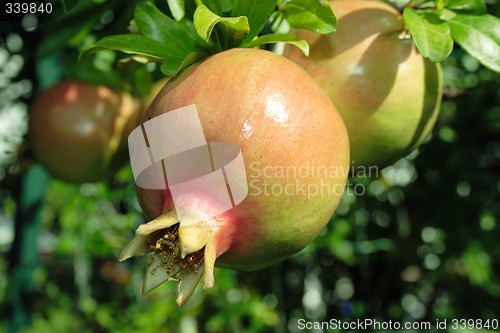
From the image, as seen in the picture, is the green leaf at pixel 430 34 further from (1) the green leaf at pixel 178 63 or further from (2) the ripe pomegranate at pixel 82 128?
(2) the ripe pomegranate at pixel 82 128

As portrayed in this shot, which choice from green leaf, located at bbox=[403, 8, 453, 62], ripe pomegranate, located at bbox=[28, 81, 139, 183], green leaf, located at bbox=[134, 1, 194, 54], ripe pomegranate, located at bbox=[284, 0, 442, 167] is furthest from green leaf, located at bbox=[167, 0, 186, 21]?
ripe pomegranate, located at bbox=[28, 81, 139, 183]

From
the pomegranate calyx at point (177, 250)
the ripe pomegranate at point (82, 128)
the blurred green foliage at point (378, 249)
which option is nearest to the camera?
the pomegranate calyx at point (177, 250)

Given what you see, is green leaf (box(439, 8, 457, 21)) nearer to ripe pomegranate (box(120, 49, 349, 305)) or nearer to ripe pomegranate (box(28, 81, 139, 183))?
ripe pomegranate (box(120, 49, 349, 305))

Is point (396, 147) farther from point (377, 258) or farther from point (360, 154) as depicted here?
point (377, 258)

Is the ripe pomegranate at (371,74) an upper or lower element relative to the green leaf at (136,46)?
lower

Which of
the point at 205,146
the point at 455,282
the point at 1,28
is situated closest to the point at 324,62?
the point at 205,146

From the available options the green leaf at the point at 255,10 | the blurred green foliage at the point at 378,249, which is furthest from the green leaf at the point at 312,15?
the blurred green foliage at the point at 378,249
